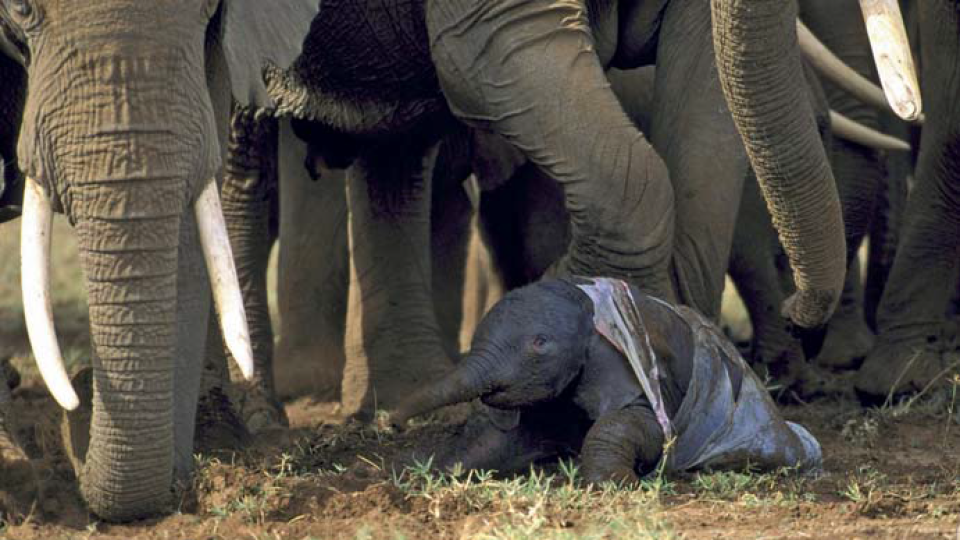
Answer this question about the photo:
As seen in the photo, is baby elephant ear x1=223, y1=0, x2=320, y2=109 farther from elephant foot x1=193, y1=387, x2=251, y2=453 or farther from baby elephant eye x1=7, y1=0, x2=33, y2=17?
elephant foot x1=193, y1=387, x2=251, y2=453

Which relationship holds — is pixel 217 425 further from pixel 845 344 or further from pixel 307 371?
pixel 845 344

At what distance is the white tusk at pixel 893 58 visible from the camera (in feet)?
13.1

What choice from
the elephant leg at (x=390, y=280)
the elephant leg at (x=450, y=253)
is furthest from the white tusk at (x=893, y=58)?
the elephant leg at (x=450, y=253)

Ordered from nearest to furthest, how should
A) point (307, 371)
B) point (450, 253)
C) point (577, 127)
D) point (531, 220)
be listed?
point (577, 127) → point (531, 220) → point (307, 371) → point (450, 253)

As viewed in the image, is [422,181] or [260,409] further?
[422,181]

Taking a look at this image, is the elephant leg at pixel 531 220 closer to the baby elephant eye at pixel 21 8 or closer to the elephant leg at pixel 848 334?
the elephant leg at pixel 848 334

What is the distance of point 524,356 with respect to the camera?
4.57 metres

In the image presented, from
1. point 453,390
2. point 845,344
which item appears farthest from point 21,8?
point 845,344

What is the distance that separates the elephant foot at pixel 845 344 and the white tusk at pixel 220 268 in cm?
322

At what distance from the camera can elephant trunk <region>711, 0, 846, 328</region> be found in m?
4.29

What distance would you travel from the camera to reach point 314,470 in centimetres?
482

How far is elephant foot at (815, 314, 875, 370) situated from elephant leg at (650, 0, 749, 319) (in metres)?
1.70

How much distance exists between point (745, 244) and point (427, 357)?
101 cm

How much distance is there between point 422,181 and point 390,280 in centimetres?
31
